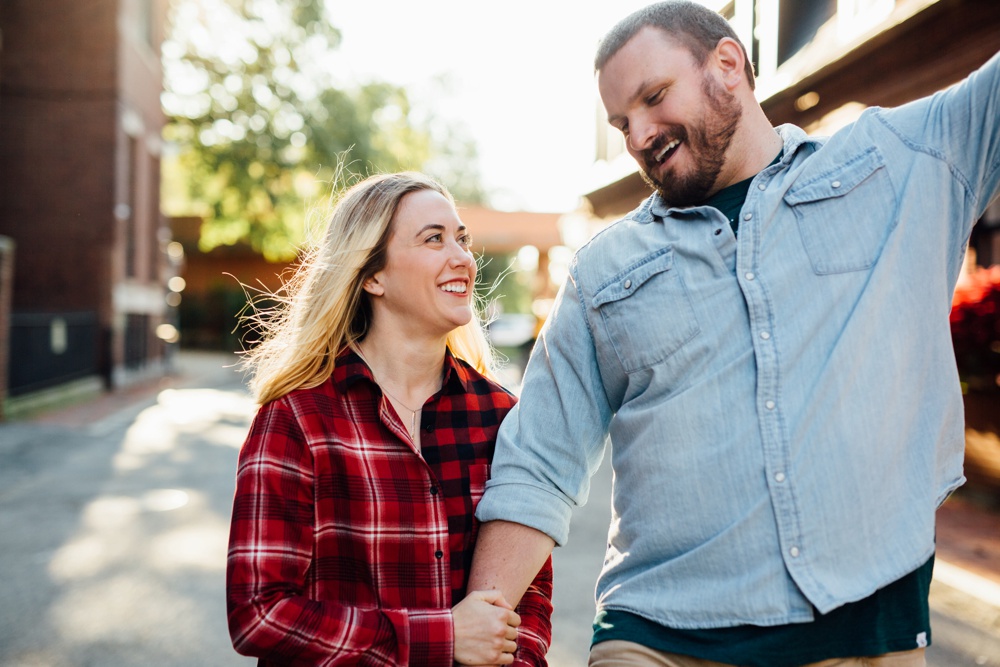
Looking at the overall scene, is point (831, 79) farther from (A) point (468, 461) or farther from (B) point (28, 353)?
(B) point (28, 353)

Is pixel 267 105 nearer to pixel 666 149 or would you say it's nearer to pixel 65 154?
pixel 65 154

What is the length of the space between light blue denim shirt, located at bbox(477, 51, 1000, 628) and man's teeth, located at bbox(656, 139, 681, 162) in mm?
130

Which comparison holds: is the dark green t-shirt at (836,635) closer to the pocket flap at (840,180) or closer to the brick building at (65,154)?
the pocket flap at (840,180)

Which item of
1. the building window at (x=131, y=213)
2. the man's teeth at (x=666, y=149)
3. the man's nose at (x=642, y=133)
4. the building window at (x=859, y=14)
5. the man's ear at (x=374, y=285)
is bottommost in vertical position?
the building window at (x=131, y=213)

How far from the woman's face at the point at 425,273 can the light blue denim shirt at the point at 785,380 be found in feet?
1.52

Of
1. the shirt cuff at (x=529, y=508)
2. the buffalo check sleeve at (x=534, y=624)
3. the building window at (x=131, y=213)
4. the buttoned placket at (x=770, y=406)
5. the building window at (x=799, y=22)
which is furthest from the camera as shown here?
the building window at (x=131, y=213)

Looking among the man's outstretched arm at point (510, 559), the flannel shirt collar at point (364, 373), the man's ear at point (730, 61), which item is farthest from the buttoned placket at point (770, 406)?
the flannel shirt collar at point (364, 373)

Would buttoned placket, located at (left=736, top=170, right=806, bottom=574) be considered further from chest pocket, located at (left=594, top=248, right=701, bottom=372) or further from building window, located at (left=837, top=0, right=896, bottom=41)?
building window, located at (left=837, top=0, right=896, bottom=41)

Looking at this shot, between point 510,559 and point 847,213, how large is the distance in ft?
3.72

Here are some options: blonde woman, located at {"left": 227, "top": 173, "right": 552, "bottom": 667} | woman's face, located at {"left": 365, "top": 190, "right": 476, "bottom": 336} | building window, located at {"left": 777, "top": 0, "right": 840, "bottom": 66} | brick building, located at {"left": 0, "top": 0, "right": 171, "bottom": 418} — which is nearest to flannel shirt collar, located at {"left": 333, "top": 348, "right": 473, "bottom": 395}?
blonde woman, located at {"left": 227, "top": 173, "right": 552, "bottom": 667}

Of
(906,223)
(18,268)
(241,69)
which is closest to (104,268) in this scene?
(18,268)

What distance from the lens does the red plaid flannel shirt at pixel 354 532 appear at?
80.8 inches

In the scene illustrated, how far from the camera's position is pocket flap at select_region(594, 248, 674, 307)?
2.09 metres

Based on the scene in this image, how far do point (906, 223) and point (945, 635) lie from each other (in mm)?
3504
